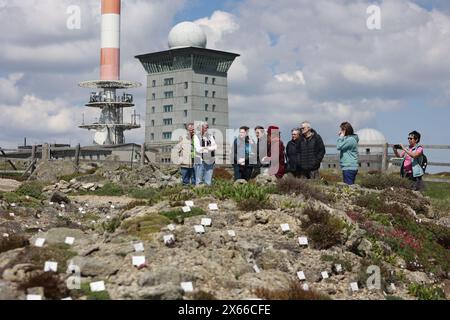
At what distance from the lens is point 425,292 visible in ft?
38.5

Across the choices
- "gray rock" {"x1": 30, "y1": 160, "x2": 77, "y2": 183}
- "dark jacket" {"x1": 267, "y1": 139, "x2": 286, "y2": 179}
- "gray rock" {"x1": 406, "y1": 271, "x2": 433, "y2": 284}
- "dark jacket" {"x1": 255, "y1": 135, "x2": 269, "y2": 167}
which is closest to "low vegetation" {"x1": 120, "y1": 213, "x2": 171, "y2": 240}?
"gray rock" {"x1": 406, "y1": 271, "x2": 433, "y2": 284}

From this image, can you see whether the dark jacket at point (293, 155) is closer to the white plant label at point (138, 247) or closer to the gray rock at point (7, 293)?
the white plant label at point (138, 247)

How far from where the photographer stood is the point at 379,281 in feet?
38.9

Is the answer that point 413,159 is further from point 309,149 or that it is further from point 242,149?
point 242,149

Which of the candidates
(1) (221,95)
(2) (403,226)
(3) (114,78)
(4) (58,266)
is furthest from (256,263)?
(1) (221,95)

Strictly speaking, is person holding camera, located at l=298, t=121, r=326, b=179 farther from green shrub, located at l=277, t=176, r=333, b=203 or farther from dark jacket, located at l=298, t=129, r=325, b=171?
green shrub, located at l=277, t=176, r=333, b=203

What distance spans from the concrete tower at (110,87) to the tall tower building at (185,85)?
12379mm

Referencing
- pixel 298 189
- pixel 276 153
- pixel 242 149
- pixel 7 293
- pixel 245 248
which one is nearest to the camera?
pixel 7 293

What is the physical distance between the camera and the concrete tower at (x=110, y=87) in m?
79.2

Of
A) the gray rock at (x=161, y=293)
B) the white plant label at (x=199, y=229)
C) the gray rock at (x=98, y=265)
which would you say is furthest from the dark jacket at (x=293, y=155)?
the gray rock at (x=161, y=293)

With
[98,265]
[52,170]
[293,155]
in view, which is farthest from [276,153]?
[52,170]

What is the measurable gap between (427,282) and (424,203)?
618cm

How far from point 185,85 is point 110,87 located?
70.9ft

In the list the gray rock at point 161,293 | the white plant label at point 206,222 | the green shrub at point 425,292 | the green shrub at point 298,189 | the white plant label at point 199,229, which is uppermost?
the green shrub at point 298,189
